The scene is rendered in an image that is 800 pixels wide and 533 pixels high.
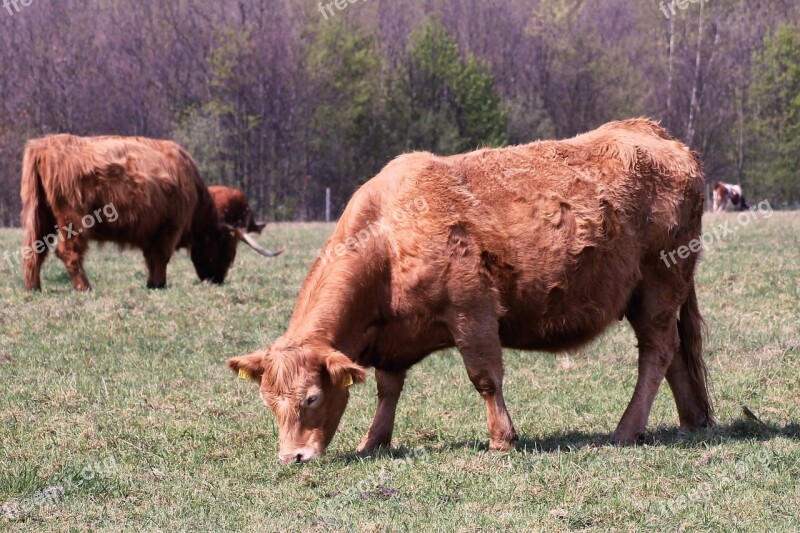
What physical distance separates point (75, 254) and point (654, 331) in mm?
9397

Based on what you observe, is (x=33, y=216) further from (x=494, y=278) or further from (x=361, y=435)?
(x=494, y=278)

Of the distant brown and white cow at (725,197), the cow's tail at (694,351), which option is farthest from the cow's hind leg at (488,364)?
the distant brown and white cow at (725,197)

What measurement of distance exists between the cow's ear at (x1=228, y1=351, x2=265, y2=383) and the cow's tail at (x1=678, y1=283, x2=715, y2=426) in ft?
10.4

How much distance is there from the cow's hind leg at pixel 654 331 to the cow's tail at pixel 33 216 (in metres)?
9.41

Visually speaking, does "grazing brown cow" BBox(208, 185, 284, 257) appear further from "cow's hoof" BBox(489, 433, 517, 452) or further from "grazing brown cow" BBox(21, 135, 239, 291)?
"cow's hoof" BBox(489, 433, 517, 452)

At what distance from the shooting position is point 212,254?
16547 millimetres

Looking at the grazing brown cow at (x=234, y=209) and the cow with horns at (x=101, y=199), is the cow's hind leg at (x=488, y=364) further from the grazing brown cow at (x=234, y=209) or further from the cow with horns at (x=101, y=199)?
the grazing brown cow at (x=234, y=209)


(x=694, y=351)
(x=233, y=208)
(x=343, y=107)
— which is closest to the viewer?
(x=694, y=351)

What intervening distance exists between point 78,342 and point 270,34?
1674 inches

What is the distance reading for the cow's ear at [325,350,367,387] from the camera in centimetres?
588

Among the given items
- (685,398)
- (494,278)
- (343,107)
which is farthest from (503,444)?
(343,107)

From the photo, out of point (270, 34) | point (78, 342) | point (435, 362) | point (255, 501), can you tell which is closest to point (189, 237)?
point (78, 342)

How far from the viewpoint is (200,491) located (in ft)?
18.3

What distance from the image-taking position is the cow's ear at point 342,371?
5883 mm
